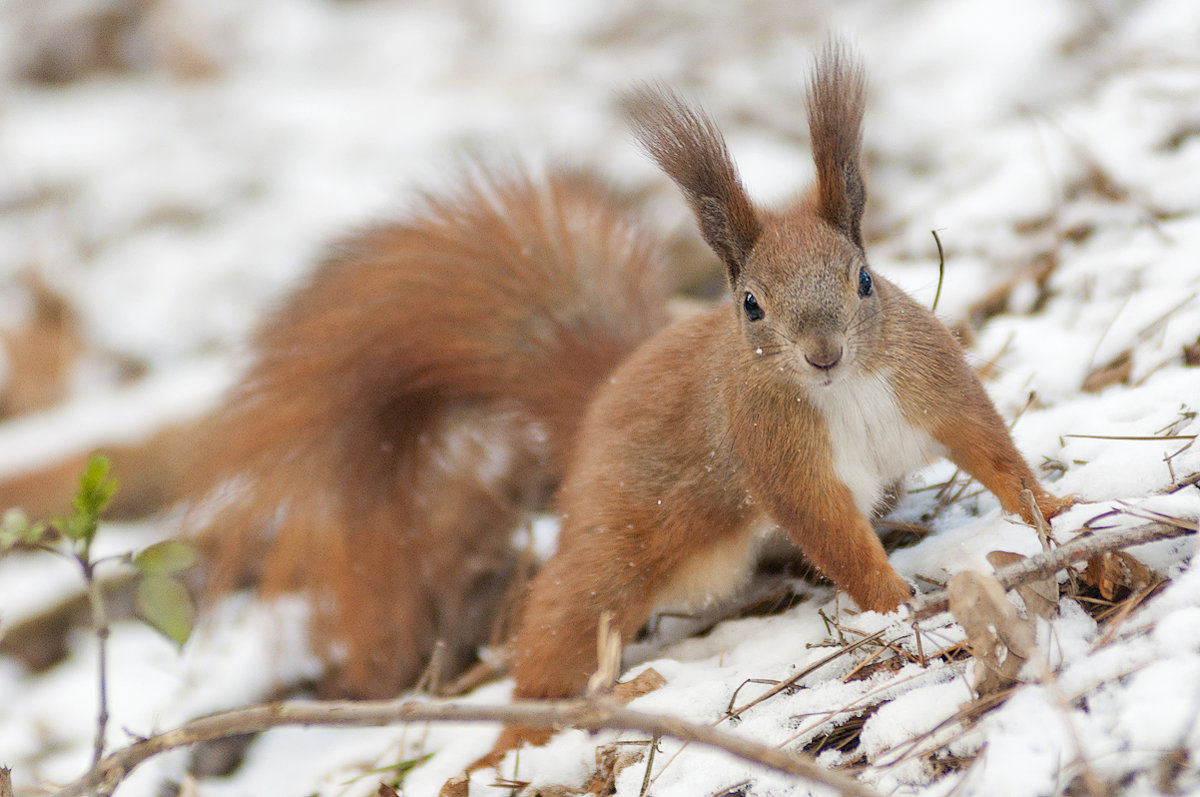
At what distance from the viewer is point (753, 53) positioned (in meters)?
4.73

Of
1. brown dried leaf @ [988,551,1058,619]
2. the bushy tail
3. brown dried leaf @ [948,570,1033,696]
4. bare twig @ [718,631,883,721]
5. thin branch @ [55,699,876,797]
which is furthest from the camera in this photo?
the bushy tail

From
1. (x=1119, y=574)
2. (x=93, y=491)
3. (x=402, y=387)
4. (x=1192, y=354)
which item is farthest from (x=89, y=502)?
(x=1192, y=354)

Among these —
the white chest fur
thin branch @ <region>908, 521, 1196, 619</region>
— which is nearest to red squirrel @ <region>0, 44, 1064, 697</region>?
the white chest fur

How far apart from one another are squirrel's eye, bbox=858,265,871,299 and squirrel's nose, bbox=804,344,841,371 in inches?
6.8

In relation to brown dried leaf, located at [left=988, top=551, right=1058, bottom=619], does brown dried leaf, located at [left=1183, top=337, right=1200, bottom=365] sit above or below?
above

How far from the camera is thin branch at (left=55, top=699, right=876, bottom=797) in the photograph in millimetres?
1023

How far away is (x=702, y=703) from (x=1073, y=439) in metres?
0.91

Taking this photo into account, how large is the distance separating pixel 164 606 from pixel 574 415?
3.85ft

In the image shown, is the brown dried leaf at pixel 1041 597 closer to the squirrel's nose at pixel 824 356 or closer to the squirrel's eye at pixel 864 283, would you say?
the squirrel's nose at pixel 824 356

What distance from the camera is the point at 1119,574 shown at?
53.1 inches

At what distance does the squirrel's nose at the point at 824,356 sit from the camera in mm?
1500

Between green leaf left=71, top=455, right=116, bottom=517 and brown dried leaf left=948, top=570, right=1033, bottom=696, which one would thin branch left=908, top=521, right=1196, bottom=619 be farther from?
green leaf left=71, top=455, right=116, bottom=517

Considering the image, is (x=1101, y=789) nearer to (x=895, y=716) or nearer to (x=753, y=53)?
(x=895, y=716)

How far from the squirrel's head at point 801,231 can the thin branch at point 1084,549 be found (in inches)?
16.5
